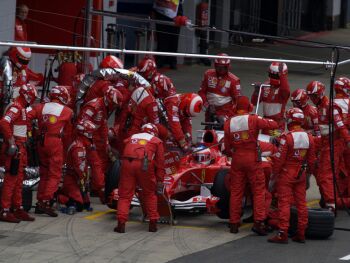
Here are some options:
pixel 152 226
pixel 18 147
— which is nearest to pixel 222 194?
pixel 152 226

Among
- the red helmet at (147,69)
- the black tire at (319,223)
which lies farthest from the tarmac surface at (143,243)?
the red helmet at (147,69)

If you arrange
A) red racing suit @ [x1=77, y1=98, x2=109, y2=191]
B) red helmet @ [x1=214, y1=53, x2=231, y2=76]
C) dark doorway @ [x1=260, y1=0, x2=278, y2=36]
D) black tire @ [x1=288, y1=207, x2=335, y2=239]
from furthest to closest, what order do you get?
dark doorway @ [x1=260, y1=0, x2=278, y2=36]
red helmet @ [x1=214, y1=53, x2=231, y2=76]
red racing suit @ [x1=77, y1=98, x2=109, y2=191]
black tire @ [x1=288, y1=207, x2=335, y2=239]

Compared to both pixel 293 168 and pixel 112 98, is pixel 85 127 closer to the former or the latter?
pixel 112 98

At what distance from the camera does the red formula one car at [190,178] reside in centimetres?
1473

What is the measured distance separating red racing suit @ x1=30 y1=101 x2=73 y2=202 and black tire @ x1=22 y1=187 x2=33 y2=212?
132mm

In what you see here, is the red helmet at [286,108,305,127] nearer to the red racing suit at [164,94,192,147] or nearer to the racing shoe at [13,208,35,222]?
the red racing suit at [164,94,192,147]

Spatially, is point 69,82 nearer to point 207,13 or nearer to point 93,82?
point 93,82

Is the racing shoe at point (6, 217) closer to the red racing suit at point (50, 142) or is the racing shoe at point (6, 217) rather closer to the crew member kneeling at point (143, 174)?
the red racing suit at point (50, 142)

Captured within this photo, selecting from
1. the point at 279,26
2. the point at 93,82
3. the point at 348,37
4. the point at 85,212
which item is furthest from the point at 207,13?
the point at 85,212

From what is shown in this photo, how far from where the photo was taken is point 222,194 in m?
14.6

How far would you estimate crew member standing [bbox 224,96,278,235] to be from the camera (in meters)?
14.2

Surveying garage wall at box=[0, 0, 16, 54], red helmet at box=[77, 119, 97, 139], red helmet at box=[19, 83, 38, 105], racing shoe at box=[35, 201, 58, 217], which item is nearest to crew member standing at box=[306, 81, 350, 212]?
red helmet at box=[77, 119, 97, 139]

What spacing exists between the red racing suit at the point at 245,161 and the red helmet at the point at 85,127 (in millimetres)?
2144

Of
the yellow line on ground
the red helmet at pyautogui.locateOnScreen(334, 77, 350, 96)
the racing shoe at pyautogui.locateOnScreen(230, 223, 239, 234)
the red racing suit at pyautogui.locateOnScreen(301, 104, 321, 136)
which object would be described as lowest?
the yellow line on ground
